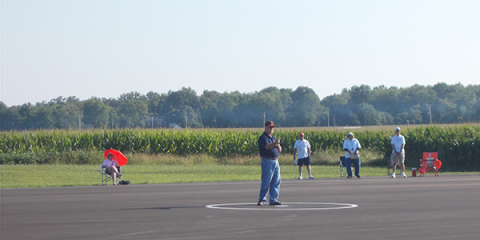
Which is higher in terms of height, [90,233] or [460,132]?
[460,132]

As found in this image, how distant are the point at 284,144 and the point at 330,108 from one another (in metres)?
90.5

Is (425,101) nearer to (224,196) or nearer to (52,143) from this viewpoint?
(52,143)

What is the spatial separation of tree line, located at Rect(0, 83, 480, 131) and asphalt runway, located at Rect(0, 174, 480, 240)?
3055 inches

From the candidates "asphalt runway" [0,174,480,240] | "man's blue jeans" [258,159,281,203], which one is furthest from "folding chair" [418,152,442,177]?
"man's blue jeans" [258,159,281,203]

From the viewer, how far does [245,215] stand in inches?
462

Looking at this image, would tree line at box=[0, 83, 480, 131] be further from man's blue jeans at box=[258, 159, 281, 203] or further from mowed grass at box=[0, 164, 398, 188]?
man's blue jeans at box=[258, 159, 281, 203]

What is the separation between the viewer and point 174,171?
107ft

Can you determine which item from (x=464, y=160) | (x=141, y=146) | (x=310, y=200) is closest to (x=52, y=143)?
(x=141, y=146)

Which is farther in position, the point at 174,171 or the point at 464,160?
the point at 464,160

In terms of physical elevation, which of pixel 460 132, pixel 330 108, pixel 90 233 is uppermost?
pixel 330 108

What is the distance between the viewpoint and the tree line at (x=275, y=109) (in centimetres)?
10306

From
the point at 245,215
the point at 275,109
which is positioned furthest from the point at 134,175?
the point at 275,109

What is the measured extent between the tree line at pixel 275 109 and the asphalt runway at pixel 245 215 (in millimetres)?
77602

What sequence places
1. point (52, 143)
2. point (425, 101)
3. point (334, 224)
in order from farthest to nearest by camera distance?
1. point (425, 101)
2. point (52, 143)
3. point (334, 224)
